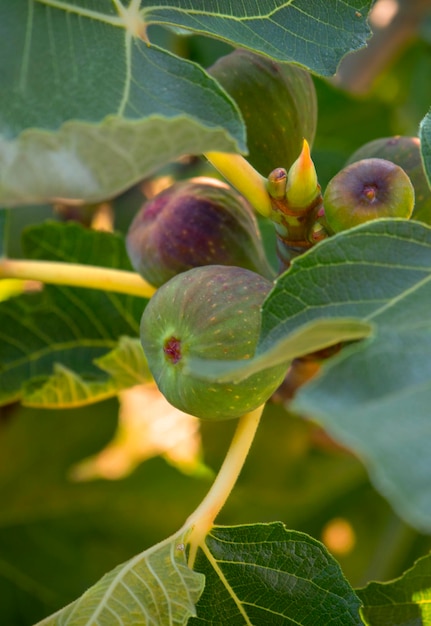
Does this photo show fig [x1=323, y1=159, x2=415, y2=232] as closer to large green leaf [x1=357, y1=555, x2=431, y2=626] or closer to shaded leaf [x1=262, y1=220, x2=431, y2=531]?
shaded leaf [x1=262, y1=220, x2=431, y2=531]

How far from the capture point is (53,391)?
1.18 metres

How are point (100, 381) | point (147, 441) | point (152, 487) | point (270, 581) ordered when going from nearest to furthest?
point (270, 581)
point (100, 381)
point (152, 487)
point (147, 441)

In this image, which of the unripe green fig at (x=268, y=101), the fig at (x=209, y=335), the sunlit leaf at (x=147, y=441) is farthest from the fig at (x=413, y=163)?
the sunlit leaf at (x=147, y=441)

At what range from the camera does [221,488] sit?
93 centimetres

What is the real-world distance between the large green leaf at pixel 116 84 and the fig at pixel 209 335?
0.50 feet

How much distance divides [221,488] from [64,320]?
0.52 m

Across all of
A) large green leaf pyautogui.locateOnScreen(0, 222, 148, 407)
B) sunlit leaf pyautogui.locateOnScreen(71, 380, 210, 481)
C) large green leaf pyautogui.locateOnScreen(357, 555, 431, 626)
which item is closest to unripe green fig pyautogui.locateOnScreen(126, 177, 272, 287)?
large green leaf pyautogui.locateOnScreen(0, 222, 148, 407)

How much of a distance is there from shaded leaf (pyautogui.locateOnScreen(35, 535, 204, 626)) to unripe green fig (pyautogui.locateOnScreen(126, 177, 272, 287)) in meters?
0.33

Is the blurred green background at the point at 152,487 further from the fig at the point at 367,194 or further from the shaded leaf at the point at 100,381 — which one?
the fig at the point at 367,194

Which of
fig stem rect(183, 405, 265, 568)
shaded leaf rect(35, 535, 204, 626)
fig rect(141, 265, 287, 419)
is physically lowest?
shaded leaf rect(35, 535, 204, 626)

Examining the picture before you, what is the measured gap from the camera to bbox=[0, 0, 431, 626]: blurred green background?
163cm

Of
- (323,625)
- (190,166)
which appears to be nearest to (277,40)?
(323,625)

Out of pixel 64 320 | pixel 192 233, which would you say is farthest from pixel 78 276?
pixel 64 320

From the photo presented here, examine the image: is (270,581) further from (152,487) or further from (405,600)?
(152,487)
